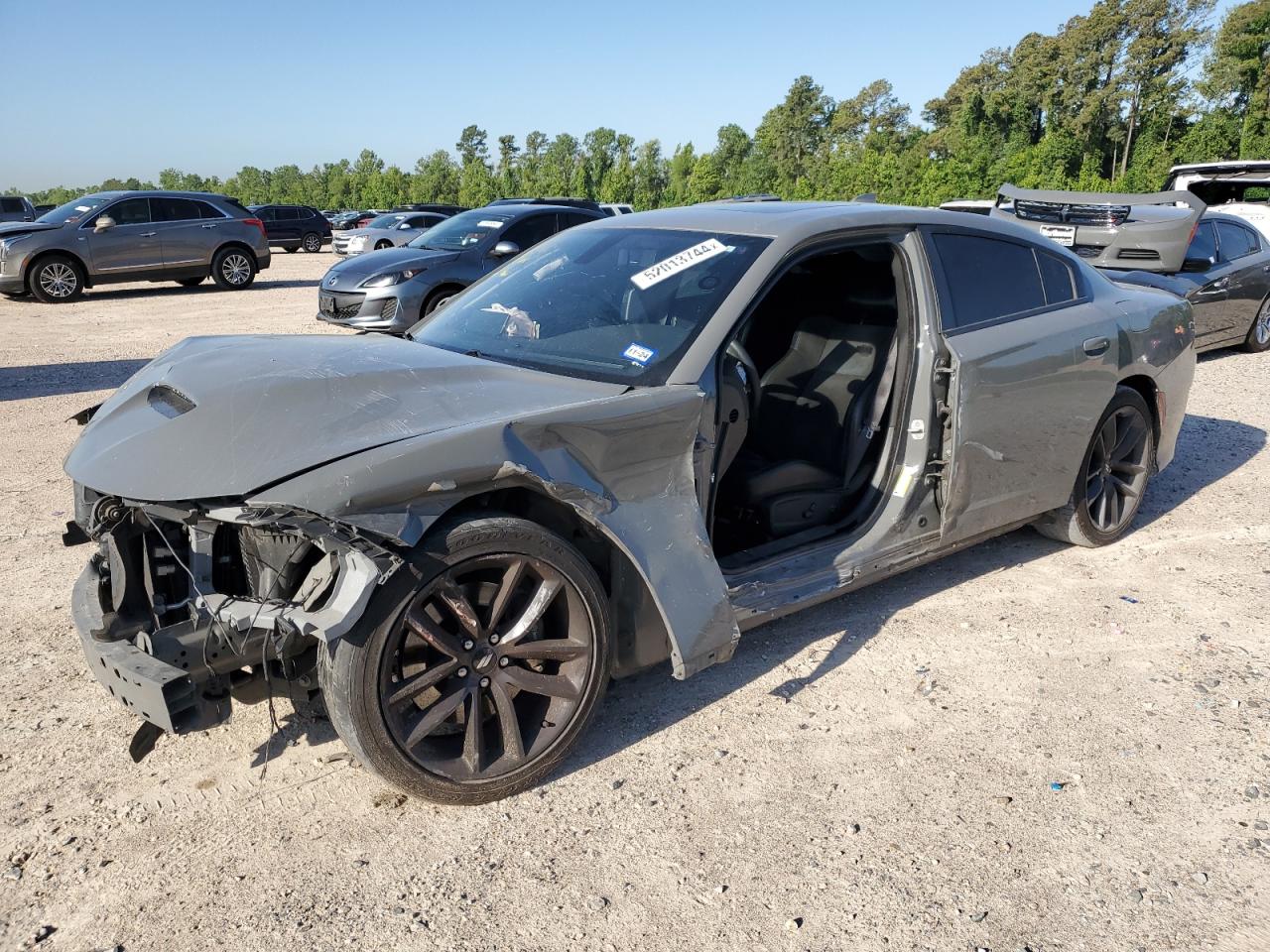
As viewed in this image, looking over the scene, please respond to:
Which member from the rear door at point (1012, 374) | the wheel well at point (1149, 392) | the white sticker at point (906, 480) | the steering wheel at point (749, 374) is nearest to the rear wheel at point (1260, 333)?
the wheel well at point (1149, 392)

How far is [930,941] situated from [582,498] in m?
1.45

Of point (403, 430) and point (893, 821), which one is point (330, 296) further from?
point (893, 821)

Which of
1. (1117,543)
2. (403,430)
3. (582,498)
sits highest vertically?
(403,430)

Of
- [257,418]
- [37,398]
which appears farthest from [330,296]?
[257,418]

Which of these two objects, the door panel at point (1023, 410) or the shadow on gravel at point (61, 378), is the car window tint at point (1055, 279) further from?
the shadow on gravel at point (61, 378)

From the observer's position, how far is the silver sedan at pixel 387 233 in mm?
25000

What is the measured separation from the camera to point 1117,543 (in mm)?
5148

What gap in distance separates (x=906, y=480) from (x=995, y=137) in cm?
5222

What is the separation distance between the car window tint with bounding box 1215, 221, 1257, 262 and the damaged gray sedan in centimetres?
690

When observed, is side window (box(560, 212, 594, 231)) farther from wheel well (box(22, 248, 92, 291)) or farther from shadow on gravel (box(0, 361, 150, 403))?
wheel well (box(22, 248, 92, 291))

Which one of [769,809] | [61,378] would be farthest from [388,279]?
[769,809]

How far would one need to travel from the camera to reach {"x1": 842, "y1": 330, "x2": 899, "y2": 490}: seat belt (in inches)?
159

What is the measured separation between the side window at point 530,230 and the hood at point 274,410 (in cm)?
888

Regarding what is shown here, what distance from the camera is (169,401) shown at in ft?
10.0
